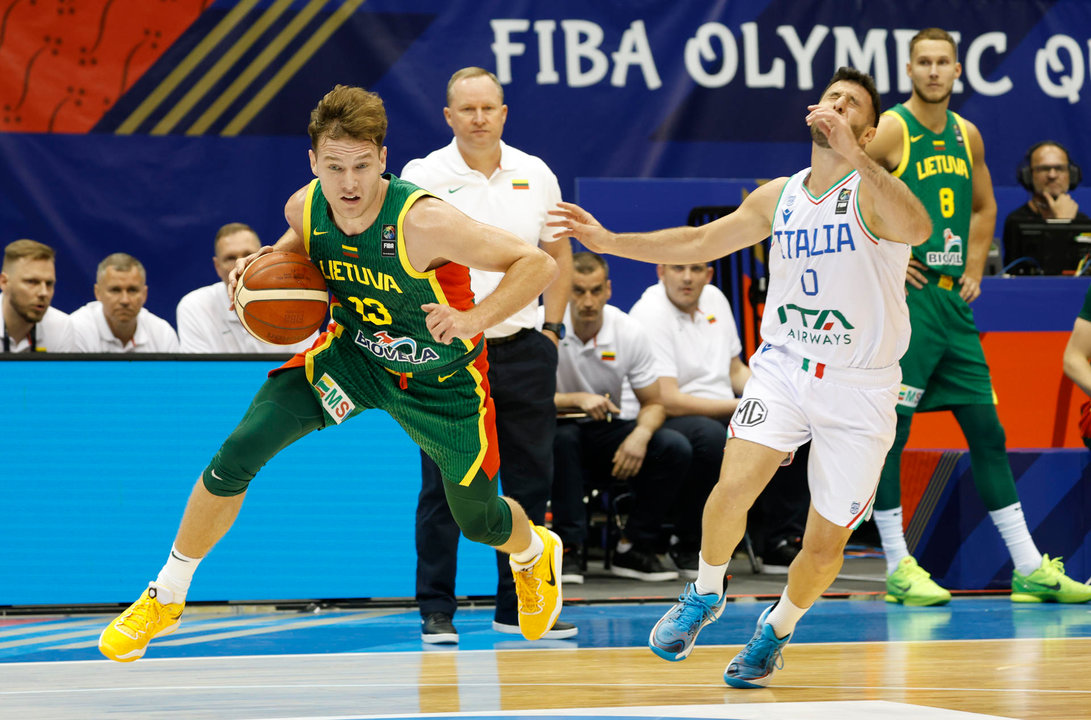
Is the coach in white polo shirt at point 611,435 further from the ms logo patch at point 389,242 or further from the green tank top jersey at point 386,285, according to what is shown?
the ms logo patch at point 389,242

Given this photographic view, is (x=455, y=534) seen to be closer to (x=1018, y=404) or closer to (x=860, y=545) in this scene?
(x=860, y=545)

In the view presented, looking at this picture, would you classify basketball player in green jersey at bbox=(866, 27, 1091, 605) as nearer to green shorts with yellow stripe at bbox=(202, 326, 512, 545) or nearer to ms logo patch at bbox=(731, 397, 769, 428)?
ms logo patch at bbox=(731, 397, 769, 428)

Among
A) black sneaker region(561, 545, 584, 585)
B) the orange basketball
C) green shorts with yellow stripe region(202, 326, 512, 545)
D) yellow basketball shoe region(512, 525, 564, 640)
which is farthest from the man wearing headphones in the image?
the orange basketball

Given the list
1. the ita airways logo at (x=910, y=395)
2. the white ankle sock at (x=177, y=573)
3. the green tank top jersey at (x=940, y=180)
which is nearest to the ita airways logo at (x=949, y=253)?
the green tank top jersey at (x=940, y=180)

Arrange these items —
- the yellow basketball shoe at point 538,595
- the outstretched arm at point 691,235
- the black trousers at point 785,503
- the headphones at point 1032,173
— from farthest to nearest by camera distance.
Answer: the headphones at point 1032,173 → the black trousers at point 785,503 → the yellow basketball shoe at point 538,595 → the outstretched arm at point 691,235

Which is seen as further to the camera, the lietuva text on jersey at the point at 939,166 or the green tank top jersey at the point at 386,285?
the lietuva text on jersey at the point at 939,166

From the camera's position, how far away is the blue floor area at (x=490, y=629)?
490 centimetres

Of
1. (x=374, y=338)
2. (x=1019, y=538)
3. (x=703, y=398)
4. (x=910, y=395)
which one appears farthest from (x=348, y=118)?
(x=1019, y=538)

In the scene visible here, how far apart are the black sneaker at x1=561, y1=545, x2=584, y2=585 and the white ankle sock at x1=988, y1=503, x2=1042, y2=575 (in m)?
1.99

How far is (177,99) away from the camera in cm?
782

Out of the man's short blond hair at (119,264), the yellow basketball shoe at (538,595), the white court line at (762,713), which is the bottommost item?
the white court line at (762,713)

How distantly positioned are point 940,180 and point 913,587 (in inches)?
71.5

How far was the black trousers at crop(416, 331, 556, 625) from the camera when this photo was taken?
512 cm

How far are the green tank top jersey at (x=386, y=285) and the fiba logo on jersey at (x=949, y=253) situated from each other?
8.48ft
